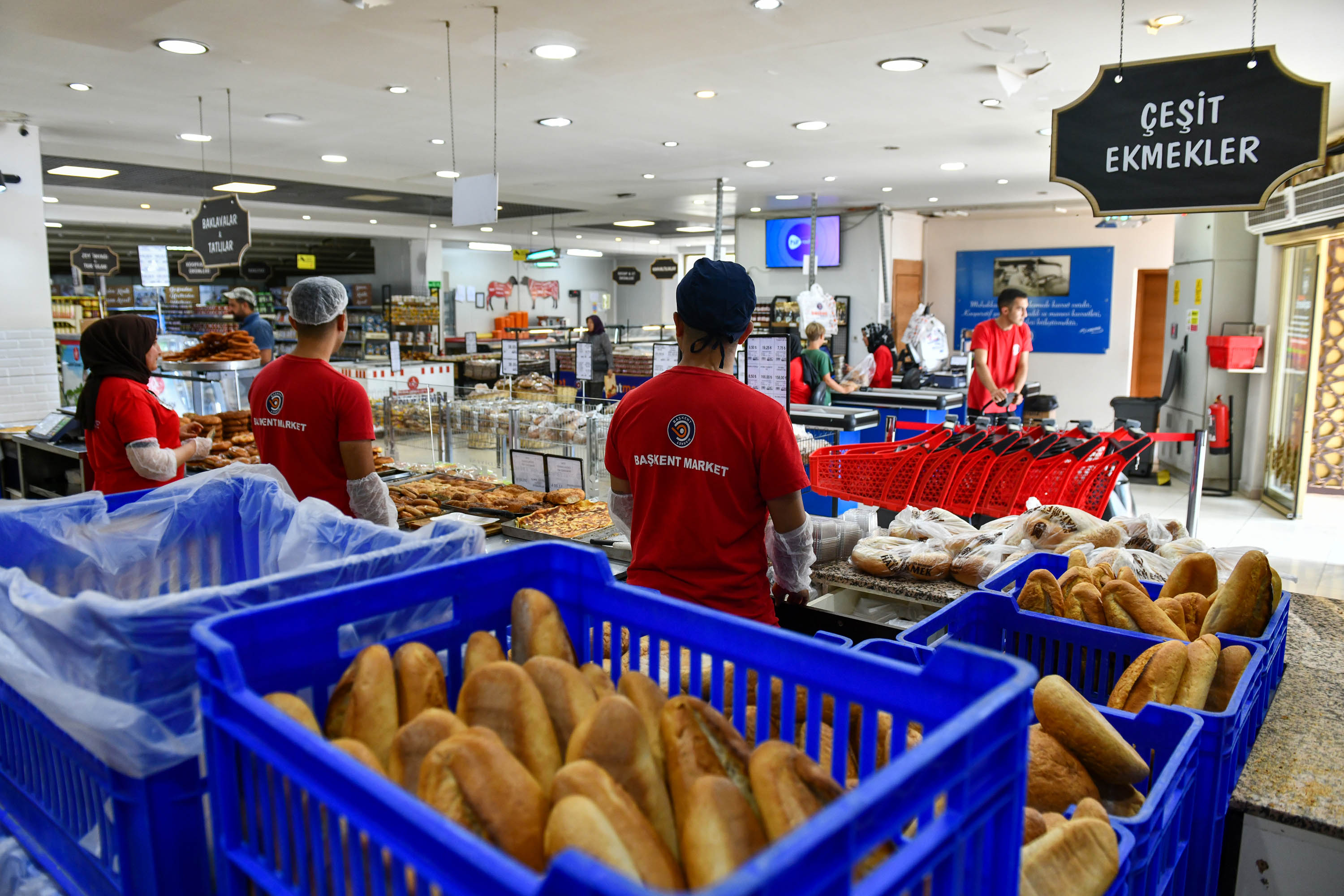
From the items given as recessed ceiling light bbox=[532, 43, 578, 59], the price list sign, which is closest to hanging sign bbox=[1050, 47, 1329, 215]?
the price list sign

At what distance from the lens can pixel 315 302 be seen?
9.93ft

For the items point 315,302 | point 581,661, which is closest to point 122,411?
point 315,302

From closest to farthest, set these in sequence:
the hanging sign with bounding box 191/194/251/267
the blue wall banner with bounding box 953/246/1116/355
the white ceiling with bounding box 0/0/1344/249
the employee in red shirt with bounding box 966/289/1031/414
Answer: the white ceiling with bounding box 0/0/1344/249, the employee in red shirt with bounding box 966/289/1031/414, the hanging sign with bounding box 191/194/251/267, the blue wall banner with bounding box 953/246/1116/355

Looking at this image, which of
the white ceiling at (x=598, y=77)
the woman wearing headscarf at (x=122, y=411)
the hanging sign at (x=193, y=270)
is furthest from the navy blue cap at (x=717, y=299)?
the hanging sign at (x=193, y=270)

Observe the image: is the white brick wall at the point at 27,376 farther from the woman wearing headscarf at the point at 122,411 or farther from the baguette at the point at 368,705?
the baguette at the point at 368,705

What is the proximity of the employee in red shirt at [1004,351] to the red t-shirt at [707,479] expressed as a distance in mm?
5165

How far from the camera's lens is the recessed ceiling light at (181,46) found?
503 cm

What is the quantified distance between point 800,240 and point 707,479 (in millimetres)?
12201

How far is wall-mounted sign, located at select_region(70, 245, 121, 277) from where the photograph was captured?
44.4 ft

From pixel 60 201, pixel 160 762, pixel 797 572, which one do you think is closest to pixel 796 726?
pixel 160 762

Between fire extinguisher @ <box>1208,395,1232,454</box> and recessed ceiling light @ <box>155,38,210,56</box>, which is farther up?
recessed ceiling light @ <box>155,38,210,56</box>

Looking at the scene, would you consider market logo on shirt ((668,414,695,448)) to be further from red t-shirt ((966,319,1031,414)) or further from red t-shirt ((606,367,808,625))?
red t-shirt ((966,319,1031,414))

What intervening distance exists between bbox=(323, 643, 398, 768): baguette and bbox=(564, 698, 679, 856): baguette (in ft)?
0.65

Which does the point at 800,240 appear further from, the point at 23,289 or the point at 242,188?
the point at 23,289
